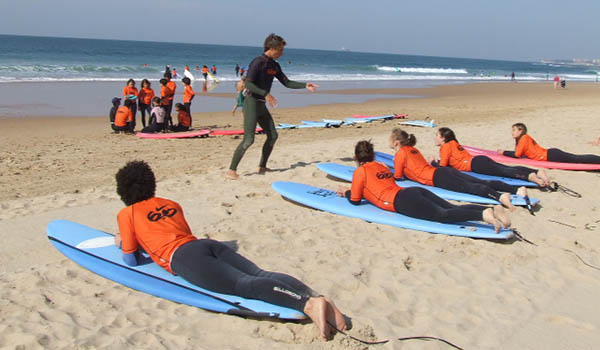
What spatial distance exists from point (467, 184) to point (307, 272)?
2.81m

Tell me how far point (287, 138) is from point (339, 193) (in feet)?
19.5

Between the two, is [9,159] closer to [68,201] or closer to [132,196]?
[68,201]

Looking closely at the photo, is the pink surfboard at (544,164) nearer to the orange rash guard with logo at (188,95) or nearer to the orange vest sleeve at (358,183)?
the orange vest sleeve at (358,183)

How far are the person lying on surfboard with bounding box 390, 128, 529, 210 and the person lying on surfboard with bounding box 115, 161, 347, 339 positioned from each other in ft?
10.5

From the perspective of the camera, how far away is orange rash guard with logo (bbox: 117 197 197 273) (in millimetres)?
3422

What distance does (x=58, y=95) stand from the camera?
67.4ft

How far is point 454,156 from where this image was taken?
691 centimetres

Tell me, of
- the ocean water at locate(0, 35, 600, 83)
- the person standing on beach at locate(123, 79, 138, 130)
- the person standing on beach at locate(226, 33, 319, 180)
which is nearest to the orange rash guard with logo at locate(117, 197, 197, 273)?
the person standing on beach at locate(226, 33, 319, 180)

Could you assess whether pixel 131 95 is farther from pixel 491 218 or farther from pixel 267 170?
pixel 491 218

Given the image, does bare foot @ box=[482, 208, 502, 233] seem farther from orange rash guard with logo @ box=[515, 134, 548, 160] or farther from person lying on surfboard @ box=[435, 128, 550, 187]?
orange rash guard with logo @ box=[515, 134, 548, 160]

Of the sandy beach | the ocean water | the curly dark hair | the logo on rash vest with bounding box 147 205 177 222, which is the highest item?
the ocean water

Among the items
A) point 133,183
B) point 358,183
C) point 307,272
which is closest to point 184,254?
point 133,183

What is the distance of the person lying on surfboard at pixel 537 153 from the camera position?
7617mm

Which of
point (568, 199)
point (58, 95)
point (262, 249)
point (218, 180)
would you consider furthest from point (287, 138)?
point (58, 95)
